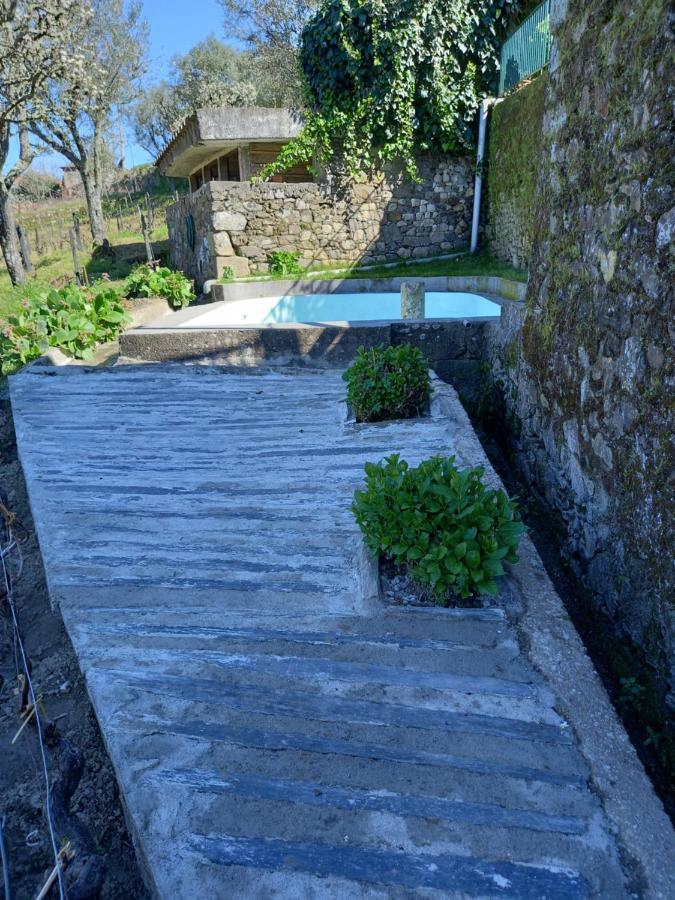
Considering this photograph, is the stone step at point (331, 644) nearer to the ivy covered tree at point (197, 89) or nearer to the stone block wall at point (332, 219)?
the stone block wall at point (332, 219)

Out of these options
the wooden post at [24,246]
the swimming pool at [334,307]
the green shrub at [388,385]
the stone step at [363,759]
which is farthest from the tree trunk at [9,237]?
the stone step at [363,759]

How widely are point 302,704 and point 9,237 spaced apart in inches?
617

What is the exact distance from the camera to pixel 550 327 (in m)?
3.58

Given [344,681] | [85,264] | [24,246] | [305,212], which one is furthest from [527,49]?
[24,246]

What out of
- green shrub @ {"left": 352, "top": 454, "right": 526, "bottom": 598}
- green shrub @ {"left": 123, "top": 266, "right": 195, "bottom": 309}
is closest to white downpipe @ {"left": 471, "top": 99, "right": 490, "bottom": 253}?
green shrub @ {"left": 123, "top": 266, "right": 195, "bottom": 309}

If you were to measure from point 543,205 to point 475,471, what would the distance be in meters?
2.34

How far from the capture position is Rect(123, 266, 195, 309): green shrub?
888 cm

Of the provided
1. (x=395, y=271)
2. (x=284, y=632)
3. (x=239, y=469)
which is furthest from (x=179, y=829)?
(x=395, y=271)

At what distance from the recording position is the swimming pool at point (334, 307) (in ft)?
25.3

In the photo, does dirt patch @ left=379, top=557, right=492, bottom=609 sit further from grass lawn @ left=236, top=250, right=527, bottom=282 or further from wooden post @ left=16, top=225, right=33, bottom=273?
wooden post @ left=16, top=225, right=33, bottom=273

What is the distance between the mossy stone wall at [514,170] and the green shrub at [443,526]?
7276 millimetres

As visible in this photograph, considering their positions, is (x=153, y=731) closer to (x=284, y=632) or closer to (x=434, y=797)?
(x=284, y=632)

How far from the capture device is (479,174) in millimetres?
11031

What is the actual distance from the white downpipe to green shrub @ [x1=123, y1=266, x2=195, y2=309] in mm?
5510
